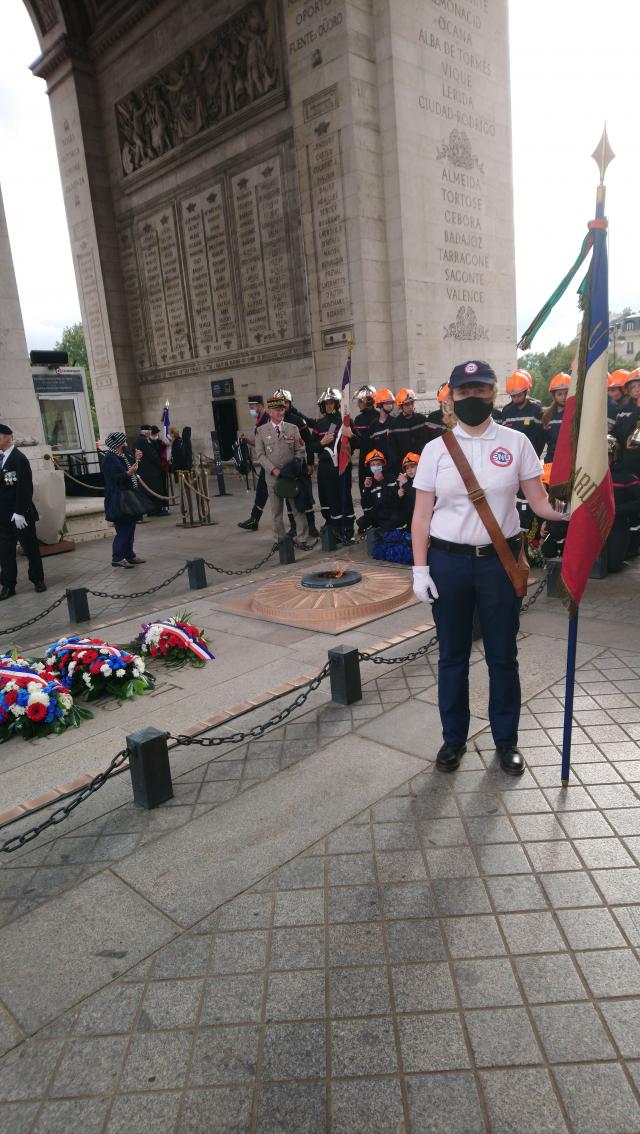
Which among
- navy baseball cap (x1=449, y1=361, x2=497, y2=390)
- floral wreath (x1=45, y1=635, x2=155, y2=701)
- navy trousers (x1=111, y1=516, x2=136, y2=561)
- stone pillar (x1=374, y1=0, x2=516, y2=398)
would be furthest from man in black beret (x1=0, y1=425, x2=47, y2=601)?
stone pillar (x1=374, y1=0, x2=516, y2=398)

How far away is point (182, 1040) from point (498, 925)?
118 centimetres

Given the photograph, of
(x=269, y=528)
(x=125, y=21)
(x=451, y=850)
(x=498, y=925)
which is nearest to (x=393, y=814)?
(x=451, y=850)

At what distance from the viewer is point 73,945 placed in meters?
2.66

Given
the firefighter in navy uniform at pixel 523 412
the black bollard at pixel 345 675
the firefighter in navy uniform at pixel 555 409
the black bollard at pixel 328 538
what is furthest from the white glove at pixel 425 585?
the black bollard at pixel 328 538

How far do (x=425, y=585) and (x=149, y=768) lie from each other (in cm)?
172

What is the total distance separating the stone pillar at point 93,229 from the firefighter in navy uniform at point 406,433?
50.3 feet

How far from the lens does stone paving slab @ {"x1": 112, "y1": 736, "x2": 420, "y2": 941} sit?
9.61 feet

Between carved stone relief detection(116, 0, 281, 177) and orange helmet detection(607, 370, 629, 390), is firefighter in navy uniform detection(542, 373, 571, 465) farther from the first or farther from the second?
carved stone relief detection(116, 0, 281, 177)

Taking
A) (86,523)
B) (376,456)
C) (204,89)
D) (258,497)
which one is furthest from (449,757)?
(204,89)

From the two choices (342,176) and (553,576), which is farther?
(342,176)

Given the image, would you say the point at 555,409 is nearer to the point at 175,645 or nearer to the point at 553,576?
the point at 553,576

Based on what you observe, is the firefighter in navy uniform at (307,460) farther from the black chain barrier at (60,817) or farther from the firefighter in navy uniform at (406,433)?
the black chain barrier at (60,817)

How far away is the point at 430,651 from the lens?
18.2 feet

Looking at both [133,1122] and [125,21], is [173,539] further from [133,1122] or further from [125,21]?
[125,21]
